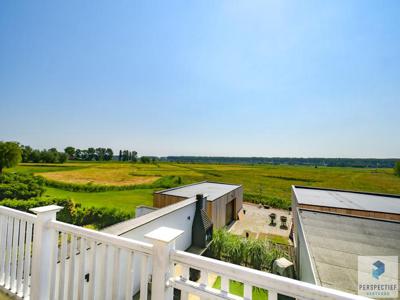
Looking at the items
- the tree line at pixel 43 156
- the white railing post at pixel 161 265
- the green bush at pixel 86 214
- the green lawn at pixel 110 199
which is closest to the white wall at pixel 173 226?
the white railing post at pixel 161 265

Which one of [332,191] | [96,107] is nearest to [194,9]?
[96,107]

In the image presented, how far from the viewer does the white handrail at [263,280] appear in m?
0.86

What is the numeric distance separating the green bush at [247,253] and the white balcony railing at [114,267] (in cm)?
684

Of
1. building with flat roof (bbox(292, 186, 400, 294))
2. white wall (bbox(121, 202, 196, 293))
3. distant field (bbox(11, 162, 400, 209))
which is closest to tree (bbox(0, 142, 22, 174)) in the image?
distant field (bbox(11, 162, 400, 209))

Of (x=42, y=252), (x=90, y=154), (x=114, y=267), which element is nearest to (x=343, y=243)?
(x=114, y=267)

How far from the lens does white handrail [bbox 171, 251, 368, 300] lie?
859 mm

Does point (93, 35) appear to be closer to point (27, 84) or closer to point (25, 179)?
point (27, 84)

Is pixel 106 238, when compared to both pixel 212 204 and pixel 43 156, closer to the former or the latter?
pixel 212 204

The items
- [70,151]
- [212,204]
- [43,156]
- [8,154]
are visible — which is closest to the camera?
[212,204]

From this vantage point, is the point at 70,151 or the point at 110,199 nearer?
the point at 110,199

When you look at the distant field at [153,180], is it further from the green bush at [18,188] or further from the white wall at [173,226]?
the white wall at [173,226]

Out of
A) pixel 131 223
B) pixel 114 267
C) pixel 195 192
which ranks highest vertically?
pixel 114 267

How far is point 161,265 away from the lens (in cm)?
123

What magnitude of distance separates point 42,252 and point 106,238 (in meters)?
0.95
